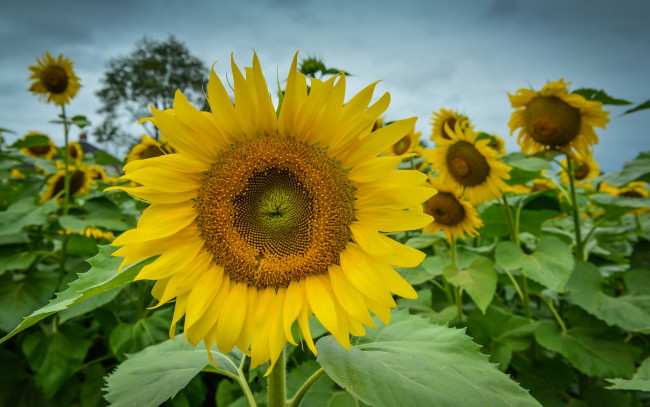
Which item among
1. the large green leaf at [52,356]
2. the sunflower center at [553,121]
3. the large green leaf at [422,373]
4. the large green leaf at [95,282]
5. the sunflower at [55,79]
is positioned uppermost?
the sunflower at [55,79]

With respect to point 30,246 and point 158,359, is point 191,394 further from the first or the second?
point 30,246

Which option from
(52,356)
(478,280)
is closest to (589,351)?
(478,280)

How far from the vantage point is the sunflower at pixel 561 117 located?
255 centimetres

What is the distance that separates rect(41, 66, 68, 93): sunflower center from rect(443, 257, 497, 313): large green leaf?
4.03 metres

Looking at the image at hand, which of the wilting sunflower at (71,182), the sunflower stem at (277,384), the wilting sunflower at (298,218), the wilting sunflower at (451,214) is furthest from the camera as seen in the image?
the wilting sunflower at (71,182)

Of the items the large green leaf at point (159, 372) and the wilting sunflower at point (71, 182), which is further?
the wilting sunflower at point (71, 182)

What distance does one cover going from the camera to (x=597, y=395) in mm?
1957

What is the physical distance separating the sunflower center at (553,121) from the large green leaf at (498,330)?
4.41ft

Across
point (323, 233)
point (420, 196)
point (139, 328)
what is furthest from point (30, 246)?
point (420, 196)

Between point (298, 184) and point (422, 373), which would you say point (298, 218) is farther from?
point (422, 373)

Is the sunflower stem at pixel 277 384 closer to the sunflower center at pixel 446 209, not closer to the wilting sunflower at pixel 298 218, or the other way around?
the wilting sunflower at pixel 298 218

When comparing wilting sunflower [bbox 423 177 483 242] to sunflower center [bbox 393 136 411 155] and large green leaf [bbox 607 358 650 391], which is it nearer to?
sunflower center [bbox 393 136 411 155]

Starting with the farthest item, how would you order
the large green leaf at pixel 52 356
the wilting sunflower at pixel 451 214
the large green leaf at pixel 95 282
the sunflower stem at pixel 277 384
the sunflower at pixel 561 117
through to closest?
the sunflower at pixel 561 117 < the large green leaf at pixel 52 356 < the wilting sunflower at pixel 451 214 < the sunflower stem at pixel 277 384 < the large green leaf at pixel 95 282

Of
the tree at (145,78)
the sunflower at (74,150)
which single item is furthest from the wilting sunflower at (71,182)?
the tree at (145,78)
